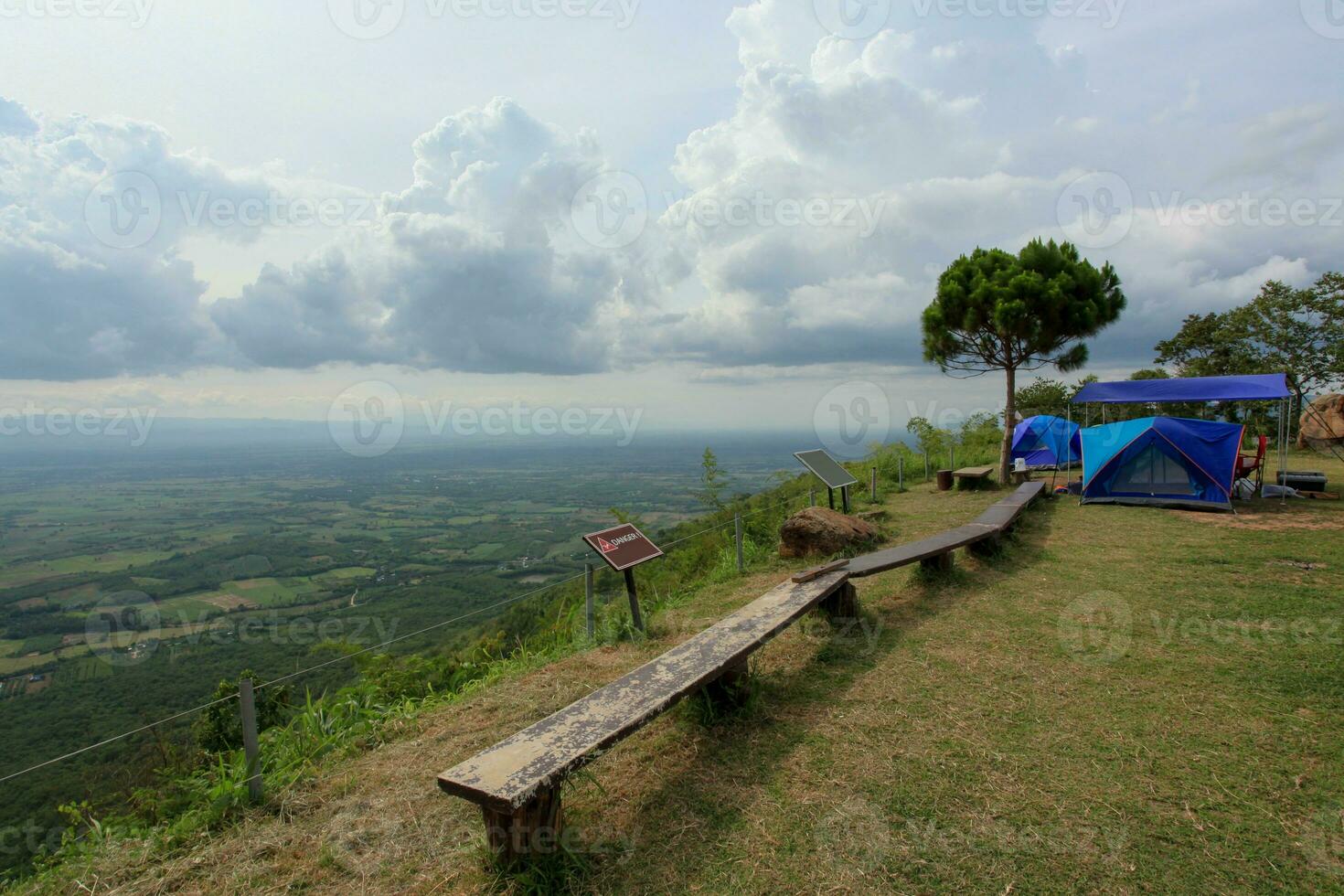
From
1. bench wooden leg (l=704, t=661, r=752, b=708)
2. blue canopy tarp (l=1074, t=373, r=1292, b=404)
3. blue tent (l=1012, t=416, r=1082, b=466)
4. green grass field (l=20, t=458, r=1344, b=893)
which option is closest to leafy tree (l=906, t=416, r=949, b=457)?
blue tent (l=1012, t=416, r=1082, b=466)

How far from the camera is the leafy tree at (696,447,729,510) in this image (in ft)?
30.7

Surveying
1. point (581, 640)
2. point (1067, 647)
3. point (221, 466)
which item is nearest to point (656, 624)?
point (581, 640)

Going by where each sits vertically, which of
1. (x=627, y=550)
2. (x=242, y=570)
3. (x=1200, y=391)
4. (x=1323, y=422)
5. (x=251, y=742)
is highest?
(x=1200, y=391)

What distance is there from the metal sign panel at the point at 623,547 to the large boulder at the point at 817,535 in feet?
9.18

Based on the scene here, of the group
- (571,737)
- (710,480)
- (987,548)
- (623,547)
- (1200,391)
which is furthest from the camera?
(1200,391)

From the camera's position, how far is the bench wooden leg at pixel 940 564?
650 centimetres

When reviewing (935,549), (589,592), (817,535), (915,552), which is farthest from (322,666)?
(817,535)

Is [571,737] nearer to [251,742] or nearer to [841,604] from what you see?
[251,742]

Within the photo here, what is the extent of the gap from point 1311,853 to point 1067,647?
233cm

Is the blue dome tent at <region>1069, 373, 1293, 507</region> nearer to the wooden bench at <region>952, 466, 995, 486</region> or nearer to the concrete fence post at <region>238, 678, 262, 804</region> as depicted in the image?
the wooden bench at <region>952, 466, 995, 486</region>

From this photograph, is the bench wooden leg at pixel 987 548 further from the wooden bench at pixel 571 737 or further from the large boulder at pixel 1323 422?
the large boulder at pixel 1323 422

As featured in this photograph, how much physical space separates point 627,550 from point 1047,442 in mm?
14449

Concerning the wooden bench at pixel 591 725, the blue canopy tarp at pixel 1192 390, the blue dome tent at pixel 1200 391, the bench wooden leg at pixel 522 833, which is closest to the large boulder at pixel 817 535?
the wooden bench at pixel 591 725

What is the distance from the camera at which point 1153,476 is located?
10.7 meters
